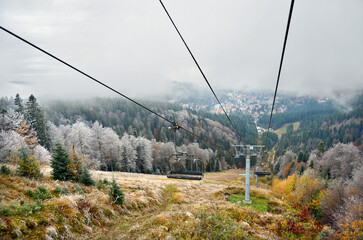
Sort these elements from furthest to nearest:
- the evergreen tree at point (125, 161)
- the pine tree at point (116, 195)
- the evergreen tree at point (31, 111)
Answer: the evergreen tree at point (125, 161), the evergreen tree at point (31, 111), the pine tree at point (116, 195)

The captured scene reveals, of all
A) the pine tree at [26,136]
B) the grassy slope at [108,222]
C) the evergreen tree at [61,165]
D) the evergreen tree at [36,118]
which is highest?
the evergreen tree at [36,118]

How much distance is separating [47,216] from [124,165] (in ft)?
152

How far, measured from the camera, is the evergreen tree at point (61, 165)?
19.2 m

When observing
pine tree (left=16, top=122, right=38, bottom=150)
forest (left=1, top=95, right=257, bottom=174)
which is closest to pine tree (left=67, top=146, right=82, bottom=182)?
forest (left=1, top=95, right=257, bottom=174)

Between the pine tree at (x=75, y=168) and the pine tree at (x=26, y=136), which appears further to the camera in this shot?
the pine tree at (x=26, y=136)

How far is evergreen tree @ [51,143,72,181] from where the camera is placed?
754 inches

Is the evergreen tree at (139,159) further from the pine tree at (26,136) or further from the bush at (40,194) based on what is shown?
the bush at (40,194)

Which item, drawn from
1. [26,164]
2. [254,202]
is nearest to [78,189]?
[26,164]

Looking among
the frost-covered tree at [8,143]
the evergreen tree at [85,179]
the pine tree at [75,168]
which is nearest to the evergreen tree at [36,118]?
the frost-covered tree at [8,143]

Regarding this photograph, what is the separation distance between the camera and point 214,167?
98062mm

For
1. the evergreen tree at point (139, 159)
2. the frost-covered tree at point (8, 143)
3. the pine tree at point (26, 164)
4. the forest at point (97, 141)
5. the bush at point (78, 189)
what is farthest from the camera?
the evergreen tree at point (139, 159)

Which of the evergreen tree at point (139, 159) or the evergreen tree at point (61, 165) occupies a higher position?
the evergreen tree at point (61, 165)

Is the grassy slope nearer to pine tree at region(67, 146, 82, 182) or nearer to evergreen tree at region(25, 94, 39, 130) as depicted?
pine tree at region(67, 146, 82, 182)

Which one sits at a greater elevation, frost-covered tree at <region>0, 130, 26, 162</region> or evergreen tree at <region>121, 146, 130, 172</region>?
frost-covered tree at <region>0, 130, 26, 162</region>
